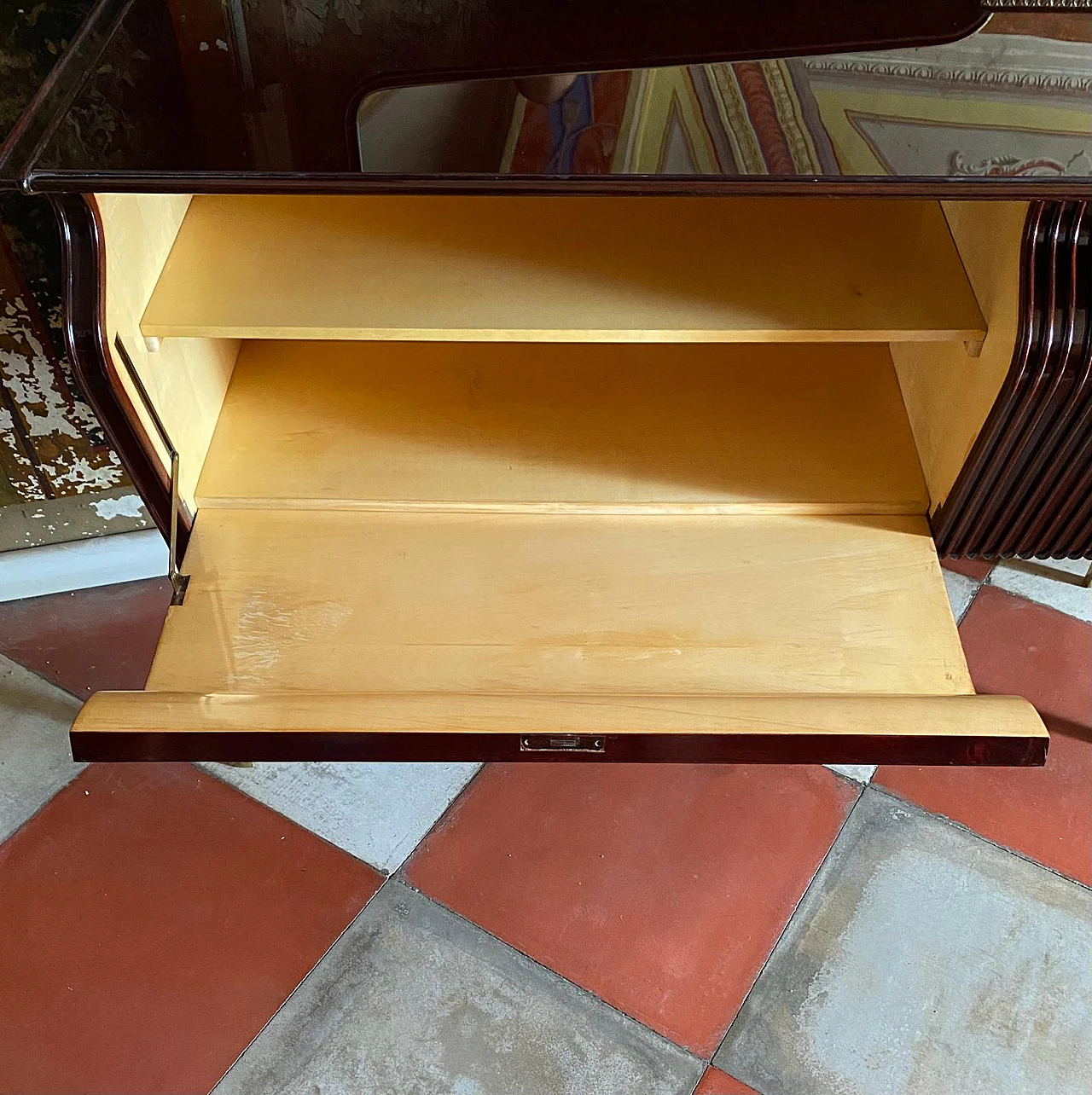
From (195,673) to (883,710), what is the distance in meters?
0.54

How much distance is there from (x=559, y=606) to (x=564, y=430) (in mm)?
230

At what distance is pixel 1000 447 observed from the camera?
2.72 feet

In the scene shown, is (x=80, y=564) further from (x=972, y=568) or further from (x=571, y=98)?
(x=972, y=568)

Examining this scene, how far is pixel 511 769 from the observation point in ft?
3.99

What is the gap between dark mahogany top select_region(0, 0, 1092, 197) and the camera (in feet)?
2.18

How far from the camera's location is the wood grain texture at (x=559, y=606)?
0.84 metres

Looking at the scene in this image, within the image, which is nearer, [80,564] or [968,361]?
[968,361]

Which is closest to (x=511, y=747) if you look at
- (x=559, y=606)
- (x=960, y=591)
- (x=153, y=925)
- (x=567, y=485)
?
(x=559, y=606)

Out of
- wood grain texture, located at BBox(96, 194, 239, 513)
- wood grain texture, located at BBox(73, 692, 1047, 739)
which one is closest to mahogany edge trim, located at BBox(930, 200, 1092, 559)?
wood grain texture, located at BBox(73, 692, 1047, 739)

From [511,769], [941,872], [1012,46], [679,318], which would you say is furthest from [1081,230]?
[511,769]

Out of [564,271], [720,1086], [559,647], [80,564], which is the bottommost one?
[720,1086]

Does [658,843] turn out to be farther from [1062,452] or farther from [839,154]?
[839,154]

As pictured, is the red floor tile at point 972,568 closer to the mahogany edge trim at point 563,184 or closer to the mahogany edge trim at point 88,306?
the mahogany edge trim at point 563,184

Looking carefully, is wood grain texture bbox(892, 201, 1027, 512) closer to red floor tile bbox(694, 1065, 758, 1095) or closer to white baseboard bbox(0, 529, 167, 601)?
red floor tile bbox(694, 1065, 758, 1095)
